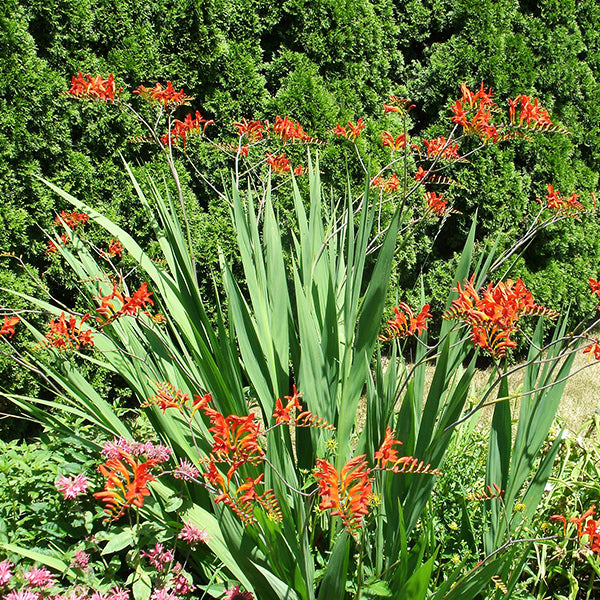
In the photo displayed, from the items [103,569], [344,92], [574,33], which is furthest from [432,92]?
[103,569]

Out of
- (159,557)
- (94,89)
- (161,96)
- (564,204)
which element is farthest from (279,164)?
(159,557)

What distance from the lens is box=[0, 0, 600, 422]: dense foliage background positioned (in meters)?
3.10

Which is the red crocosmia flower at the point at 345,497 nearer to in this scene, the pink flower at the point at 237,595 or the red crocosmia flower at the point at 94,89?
the pink flower at the point at 237,595

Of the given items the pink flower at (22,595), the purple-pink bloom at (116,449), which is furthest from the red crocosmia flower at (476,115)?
the pink flower at (22,595)

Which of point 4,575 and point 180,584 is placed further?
point 180,584

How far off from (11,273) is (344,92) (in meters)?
2.33

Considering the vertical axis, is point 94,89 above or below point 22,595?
above

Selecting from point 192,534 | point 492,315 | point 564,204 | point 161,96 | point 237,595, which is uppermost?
point 161,96

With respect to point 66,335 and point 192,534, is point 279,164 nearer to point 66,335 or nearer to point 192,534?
point 66,335

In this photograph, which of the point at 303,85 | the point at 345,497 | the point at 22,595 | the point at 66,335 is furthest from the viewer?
the point at 303,85

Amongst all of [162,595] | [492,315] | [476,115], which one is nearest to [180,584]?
[162,595]

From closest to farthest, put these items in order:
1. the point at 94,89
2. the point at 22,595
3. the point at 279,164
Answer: the point at 22,595, the point at 94,89, the point at 279,164

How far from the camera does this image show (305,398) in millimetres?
1798

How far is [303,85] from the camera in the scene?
12.4 ft
